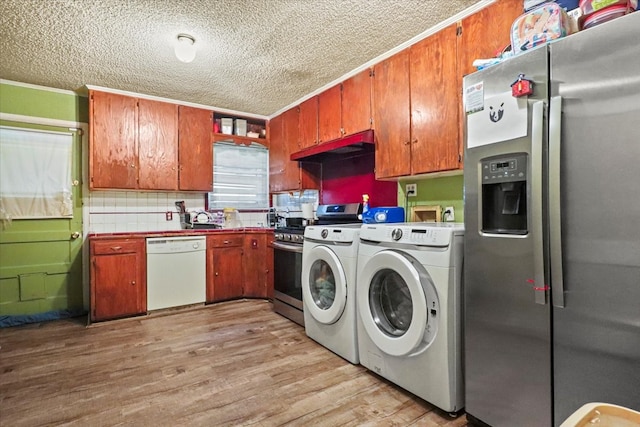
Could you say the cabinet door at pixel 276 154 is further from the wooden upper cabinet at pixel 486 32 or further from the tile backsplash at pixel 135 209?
the wooden upper cabinet at pixel 486 32

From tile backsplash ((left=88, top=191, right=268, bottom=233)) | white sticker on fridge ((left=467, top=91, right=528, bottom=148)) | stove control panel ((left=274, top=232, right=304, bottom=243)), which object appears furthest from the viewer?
tile backsplash ((left=88, top=191, right=268, bottom=233))

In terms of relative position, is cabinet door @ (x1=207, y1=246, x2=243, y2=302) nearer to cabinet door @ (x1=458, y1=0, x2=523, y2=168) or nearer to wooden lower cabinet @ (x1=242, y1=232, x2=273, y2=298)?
wooden lower cabinet @ (x1=242, y1=232, x2=273, y2=298)

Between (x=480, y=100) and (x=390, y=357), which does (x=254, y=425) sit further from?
(x=480, y=100)

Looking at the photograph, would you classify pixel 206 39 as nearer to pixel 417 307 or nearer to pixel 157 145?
pixel 157 145

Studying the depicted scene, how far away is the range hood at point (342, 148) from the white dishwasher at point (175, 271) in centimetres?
154

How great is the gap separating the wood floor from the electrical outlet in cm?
129

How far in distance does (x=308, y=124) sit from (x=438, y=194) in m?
1.76

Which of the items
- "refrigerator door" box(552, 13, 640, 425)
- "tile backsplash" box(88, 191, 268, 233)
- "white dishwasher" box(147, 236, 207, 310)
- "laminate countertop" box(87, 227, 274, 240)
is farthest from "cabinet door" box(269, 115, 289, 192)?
"refrigerator door" box(552, 13, 640, 425)

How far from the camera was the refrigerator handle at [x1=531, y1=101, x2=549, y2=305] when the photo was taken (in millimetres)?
1302

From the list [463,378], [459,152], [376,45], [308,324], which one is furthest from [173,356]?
[376,45]

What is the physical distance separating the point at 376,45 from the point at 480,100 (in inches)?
57.0

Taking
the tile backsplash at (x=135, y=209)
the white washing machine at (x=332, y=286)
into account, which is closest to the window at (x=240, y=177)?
the tile backsplash at (x=135, y=209)

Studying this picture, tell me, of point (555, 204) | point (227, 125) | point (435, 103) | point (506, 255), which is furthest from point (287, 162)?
point (555, 204)

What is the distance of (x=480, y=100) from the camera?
1.55 meters
